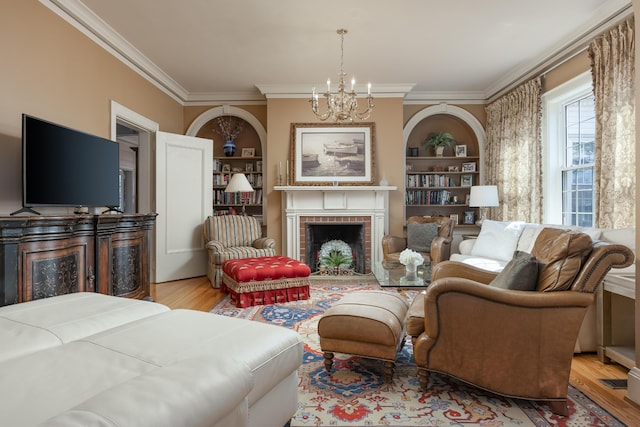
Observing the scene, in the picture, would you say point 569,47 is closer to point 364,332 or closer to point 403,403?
point 364,332

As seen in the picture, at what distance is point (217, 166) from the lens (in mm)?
6152

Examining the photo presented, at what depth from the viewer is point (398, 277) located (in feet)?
9.72

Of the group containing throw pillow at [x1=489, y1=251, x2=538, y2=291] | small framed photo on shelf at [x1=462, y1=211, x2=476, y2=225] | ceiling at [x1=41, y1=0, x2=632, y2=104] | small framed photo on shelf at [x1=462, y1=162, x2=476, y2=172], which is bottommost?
throw pillow at [x1=489, y1=251, x2=538, y2=291]

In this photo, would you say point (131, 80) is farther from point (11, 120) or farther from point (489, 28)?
point (489, 28)

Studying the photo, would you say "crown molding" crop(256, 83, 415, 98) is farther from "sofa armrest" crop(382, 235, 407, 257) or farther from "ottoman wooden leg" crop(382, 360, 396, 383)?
"ottoman wooden leg" crop(382, 360, 396, 383)

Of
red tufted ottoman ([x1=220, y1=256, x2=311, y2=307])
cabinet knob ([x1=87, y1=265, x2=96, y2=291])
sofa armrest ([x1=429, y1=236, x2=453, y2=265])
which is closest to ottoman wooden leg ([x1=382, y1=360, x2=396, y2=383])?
red tufted ottoman ([x1=220, y1=256, x2=311, y2=307])

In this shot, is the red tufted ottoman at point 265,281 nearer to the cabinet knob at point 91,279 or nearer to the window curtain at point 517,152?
the cabinet knob at point 91,279

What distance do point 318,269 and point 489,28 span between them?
3879mm

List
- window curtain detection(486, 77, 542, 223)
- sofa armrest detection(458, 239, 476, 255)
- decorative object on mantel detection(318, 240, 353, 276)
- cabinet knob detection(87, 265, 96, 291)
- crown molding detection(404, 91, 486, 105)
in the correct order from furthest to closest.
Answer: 1. crown molding detection(404, 91, 486, 105)
2. decorative object on mantel detection(318, 240, 353, 276)
3. sofa armrest detection(458, 239, 476, 255)
4. window curtain detection(486, 77, 542, 223)
5. cabinet knob detection(87, 265, 96, 291)

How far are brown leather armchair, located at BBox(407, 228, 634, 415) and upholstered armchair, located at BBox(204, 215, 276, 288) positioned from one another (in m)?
3.11

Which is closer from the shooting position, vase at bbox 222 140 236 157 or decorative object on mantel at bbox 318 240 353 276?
decorative object on mantel at bbox 318 240 353 276

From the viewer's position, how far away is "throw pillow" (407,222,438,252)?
507 centimetres

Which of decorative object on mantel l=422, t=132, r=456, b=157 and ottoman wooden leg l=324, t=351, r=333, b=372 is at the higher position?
decorative object on mantel l=422, t=132, r=456, b=157

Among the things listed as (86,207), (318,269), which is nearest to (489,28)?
(318,269)
